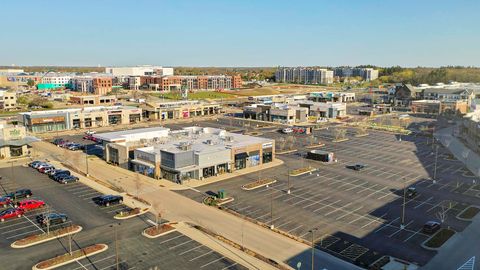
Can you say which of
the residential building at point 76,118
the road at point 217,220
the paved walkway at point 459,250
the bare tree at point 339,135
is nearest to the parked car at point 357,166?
the paved walkway at point 459,250

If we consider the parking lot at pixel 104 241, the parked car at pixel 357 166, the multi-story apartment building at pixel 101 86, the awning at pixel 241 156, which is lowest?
the parking lot at pixel 104 241

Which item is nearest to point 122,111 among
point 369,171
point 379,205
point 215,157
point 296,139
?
point 296,139

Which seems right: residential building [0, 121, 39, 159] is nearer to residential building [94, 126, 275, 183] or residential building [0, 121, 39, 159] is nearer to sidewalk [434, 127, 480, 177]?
residential building [94, 126, 275, 183]

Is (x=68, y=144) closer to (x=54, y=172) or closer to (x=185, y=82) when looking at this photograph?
(x=54, y=172)

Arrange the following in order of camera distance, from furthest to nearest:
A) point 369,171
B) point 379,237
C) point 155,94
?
point 155,94 < point 369,171 < point 379,237

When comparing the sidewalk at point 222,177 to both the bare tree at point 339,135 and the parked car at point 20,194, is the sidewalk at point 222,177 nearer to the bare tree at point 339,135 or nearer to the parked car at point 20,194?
the parked car at point 20,194

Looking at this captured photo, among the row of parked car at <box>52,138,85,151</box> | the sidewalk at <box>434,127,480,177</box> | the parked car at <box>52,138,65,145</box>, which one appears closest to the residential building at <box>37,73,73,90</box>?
the parked car at <box>52,138,65,145</box>

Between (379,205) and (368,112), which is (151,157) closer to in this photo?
(379,205)
